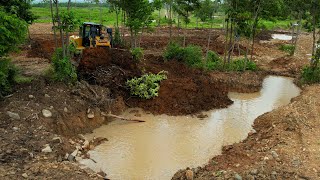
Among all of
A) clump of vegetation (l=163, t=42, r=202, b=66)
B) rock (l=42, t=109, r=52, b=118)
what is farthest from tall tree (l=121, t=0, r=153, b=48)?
rock (l=42, t=109, r=52, b=118)

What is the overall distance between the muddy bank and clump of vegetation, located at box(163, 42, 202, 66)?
847 cm

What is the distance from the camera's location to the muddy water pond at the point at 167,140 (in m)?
11.9

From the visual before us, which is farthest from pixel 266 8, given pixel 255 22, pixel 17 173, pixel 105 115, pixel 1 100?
pixel 17 173

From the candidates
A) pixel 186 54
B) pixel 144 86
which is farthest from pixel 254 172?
pixel 186 54

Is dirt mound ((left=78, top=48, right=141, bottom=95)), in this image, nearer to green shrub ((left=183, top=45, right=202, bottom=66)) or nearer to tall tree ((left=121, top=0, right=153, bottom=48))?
tall tree ((left=121, top=0, right=153, bottom=48))

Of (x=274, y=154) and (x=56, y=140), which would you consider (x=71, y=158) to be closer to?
(x=56, y=140)

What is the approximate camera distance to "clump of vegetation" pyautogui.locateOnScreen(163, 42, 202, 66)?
23.5m

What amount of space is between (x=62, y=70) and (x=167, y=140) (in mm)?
5871

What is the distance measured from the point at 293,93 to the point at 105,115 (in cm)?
1254

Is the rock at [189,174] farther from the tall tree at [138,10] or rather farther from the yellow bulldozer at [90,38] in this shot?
the tall tree at [138,10]

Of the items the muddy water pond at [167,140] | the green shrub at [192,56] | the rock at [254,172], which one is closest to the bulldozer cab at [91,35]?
the green shrub at [192,56]

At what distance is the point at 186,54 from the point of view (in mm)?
23750

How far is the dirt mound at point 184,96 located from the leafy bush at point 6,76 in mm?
5725

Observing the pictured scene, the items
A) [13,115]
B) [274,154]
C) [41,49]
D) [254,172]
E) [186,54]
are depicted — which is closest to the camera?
[254,172]
